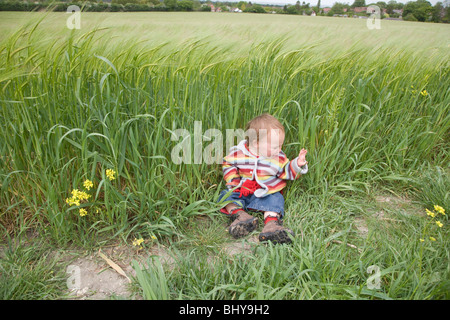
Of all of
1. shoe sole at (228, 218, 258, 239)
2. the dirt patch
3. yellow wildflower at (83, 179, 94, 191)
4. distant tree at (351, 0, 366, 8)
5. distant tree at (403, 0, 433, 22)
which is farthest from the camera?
distant tree at (403, 0, 433, 22)

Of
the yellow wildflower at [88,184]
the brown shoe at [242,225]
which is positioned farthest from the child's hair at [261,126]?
the yellow wildflower at [88,184]

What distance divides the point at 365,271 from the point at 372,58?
4.82ft

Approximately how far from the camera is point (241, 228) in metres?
1.47

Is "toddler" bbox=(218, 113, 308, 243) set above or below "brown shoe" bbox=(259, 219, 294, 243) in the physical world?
above

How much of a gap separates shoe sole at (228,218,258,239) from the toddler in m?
0.03

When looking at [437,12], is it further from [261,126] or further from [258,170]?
[258,170]

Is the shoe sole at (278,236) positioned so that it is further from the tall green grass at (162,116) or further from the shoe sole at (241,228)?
the tall green grass at (162,116)

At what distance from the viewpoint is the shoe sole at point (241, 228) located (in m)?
1.47

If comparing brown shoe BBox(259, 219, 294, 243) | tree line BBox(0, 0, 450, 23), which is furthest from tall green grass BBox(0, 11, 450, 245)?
brown shoe BBox(259, 219, 294, 243)

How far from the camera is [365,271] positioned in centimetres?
124

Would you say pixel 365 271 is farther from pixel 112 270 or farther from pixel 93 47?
pixel 93 47

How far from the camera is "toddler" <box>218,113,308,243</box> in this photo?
1.57m

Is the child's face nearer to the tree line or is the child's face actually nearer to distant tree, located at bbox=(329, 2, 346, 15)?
the tree line

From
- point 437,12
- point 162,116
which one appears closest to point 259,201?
point 162,116
